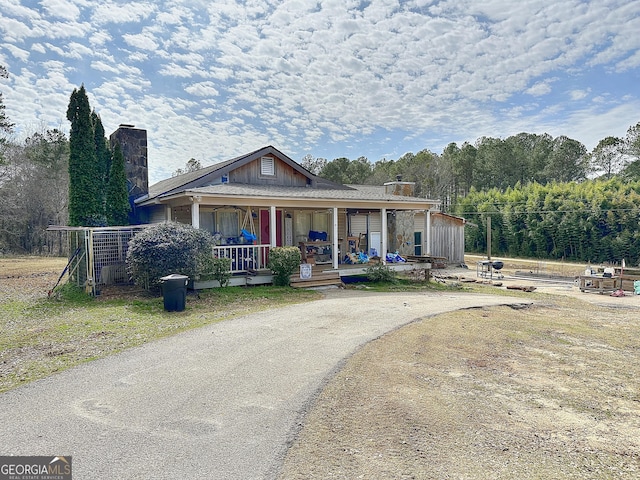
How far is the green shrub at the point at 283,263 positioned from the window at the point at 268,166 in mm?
4340

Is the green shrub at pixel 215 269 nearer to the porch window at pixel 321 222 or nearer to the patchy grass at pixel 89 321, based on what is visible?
the patchy grass at pixel 89 321

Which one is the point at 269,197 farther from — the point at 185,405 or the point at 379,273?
the point at 185,405

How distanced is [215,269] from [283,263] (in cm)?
212

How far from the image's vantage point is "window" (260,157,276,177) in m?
15.5

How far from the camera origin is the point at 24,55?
15773 millimetres

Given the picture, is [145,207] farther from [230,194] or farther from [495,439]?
[495,439]

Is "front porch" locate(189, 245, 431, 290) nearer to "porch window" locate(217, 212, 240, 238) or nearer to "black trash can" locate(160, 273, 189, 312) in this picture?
"porch window" locate(217, 212, 240, 238)

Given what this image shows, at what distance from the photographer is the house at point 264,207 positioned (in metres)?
12.8

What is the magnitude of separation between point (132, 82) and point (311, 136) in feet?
53.8

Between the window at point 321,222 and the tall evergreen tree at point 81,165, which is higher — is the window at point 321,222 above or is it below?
below

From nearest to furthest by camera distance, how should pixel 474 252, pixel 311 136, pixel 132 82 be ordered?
pixel 132 82 → pixel 311 136 → pixel 474 252

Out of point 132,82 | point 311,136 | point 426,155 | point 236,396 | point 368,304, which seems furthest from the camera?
point 426,155

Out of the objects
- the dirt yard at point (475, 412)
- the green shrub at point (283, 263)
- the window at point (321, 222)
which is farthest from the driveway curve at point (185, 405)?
the window at point (321, 222)

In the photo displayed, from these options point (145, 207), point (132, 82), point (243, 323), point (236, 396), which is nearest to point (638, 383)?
point (236, 396)
